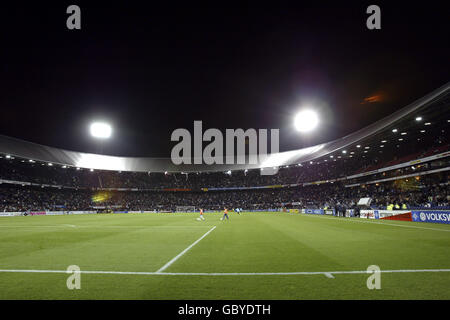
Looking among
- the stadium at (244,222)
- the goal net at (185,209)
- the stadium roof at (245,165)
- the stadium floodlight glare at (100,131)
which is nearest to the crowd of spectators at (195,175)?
the stadium at (244,222)

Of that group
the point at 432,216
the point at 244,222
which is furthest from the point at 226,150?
the point at 432,216

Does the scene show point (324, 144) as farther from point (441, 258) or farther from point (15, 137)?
point (15, 137)

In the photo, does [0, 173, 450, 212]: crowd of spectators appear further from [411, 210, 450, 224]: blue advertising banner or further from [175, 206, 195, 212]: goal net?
[411, 210, 450, 224]: blue advertising banner

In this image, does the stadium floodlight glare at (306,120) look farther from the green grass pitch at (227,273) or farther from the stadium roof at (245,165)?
the green grass pitch at (227,273)

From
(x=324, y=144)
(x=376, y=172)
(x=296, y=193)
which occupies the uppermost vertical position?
(x=324, y=144)

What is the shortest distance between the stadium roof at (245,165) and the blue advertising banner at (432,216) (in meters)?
10.8

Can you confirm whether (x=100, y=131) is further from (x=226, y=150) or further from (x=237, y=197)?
(x=237, y=197)

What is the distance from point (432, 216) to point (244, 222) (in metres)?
17.3

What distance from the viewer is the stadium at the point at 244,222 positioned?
5.62 m

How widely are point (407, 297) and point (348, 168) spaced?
58.4m

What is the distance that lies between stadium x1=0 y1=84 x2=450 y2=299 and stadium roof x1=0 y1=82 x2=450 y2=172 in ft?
1.15

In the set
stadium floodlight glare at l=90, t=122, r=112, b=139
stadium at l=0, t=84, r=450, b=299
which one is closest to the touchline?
stadium at l=0, t=84, r=450, b=299
